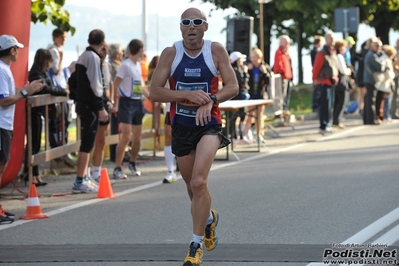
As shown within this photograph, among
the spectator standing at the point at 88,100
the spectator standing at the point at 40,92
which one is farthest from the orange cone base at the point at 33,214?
the spectator standing at the point at 40,92

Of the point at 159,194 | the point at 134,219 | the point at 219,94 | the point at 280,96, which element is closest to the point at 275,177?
the point at 159,194

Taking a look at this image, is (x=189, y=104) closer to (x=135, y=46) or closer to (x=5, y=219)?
(x=5, y=219)

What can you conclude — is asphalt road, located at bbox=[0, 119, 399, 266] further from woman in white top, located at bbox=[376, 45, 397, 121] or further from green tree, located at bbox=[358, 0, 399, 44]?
green tree, located at bbox=[358, 0, 399, 44]

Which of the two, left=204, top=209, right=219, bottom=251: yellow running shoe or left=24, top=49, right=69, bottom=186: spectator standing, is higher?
left=24, top=49, right=69, bottom=186: spectator standing

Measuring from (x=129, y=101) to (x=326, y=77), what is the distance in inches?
310

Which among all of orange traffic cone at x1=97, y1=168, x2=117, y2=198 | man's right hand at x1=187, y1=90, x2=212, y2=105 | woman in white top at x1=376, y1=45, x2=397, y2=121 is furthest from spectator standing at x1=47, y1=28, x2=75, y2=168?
woman in white top at x1=376, y1=45, x2=397, y2=121

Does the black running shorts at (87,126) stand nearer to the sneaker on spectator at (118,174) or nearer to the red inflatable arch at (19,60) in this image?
the red inflatable arch at (19,60)

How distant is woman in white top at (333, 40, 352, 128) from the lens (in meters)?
22.6

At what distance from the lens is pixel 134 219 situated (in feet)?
35.9

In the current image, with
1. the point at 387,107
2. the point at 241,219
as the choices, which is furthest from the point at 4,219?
the point at 387,107

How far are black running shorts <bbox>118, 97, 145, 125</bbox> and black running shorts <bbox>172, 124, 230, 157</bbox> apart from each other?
250 inches

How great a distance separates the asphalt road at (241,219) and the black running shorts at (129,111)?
0.90 meters

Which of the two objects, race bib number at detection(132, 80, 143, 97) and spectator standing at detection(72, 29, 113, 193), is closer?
spectator standing at detection(72, 29, 113, 193)

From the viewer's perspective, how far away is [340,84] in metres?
22.8
